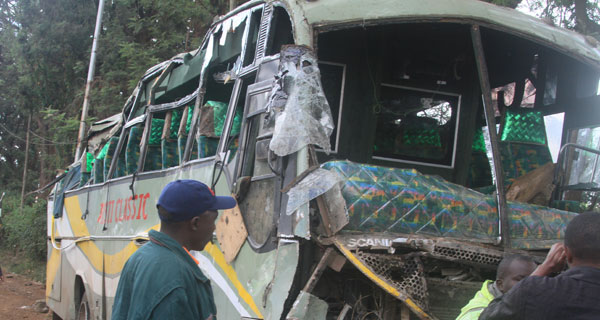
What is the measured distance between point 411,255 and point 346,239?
0.40 m

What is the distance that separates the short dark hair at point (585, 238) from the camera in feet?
6.58

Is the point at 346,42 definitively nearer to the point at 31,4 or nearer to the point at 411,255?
the point at 411,255

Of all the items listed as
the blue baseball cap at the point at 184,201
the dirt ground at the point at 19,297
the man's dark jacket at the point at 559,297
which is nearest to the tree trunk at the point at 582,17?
the man's dark jacket at the point at 559,297

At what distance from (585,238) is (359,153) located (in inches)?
166

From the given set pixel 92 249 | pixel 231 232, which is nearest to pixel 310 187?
pixel 231 232

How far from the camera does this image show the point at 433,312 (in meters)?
3.70

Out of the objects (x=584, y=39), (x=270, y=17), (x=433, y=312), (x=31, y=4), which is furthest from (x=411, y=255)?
(x=31, y=4)

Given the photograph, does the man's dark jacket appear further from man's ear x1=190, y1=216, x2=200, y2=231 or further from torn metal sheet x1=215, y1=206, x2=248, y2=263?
torn metal sheet x1=215, y1=206, x2=248, y2=263

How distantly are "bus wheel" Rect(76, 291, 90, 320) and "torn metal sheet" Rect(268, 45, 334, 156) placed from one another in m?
4.95

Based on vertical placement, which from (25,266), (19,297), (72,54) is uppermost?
(72,54)

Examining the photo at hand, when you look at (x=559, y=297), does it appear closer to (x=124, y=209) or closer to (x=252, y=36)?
(x=252, y=36)

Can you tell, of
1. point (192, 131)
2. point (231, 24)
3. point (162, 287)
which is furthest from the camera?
point (192, 131)

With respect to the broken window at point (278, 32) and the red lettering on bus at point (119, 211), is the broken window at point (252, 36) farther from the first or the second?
the red lettering on bus at point (119, 211)

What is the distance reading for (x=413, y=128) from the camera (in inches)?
248
